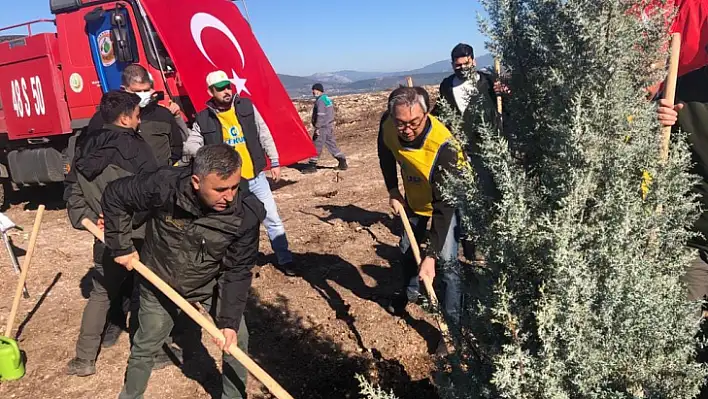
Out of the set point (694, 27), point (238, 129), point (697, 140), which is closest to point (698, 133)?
point (697, 140)

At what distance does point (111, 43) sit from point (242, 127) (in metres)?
3.57

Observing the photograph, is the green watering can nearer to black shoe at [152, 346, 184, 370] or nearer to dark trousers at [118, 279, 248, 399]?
black shoe at [152, 346, 184, 370]

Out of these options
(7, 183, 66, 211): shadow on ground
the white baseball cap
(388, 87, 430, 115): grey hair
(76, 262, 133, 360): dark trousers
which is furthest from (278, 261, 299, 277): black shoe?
(7, 183, 66, 211): shadow on ground

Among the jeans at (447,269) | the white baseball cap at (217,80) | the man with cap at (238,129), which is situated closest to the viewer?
the jeans at (447,269)

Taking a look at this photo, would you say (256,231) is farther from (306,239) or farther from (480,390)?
(306,239)

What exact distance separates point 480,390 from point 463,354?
0.15 meters

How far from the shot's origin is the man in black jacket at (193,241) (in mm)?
2480

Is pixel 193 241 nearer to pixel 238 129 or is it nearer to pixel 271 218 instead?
pixel 238 129

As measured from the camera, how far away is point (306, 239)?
Answer: 6.30 meters

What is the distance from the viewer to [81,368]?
12.1 feet

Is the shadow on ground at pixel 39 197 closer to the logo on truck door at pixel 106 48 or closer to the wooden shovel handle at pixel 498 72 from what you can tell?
the logo on truck door at pixel 106 48

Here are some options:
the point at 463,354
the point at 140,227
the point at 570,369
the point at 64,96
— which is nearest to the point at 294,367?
the point at 140,227

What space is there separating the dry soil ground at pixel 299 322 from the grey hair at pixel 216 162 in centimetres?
165

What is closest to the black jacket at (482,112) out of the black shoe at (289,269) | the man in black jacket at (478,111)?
the man in black jacket at (478,111)
